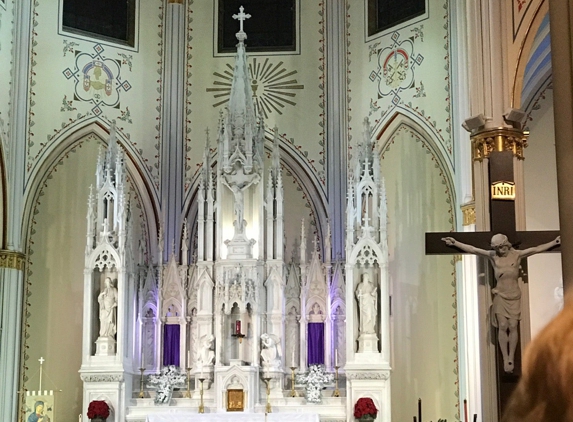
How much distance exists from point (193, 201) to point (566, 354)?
58.1 ft

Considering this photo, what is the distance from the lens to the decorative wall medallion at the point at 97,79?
18188 millimetres

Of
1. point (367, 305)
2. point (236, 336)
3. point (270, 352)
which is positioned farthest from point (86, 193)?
point (367, 305)

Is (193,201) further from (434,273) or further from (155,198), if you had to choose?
(434,273)

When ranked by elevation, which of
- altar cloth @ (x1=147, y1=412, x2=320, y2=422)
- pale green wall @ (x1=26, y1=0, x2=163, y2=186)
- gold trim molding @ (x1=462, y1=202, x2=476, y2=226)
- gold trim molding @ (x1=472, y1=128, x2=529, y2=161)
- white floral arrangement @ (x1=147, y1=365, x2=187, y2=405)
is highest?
pale green wall @ (x1=26, y1=0, x2=163, y2=186)

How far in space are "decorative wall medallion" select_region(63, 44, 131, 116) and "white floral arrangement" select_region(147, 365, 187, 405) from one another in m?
5.58

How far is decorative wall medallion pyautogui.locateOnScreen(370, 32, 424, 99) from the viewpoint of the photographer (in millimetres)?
17781

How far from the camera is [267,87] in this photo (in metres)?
19.2

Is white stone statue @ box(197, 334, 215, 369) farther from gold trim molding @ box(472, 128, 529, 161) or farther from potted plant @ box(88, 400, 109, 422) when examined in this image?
gold trim molding @ box(472, 128, 529, 161)

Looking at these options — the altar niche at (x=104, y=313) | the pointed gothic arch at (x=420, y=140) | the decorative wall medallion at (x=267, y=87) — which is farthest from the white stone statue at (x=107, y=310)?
the pointed gothic arch at (x=420, y=140)

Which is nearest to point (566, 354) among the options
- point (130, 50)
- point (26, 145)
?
point (26, 145)

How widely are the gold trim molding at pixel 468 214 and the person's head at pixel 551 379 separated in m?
14.7

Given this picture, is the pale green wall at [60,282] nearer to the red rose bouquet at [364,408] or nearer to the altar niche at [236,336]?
the altar niche at [236,336]

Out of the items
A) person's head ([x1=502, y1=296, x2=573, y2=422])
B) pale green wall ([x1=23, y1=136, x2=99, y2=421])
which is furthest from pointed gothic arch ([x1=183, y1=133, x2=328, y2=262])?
person's head ([x1=502, y1=296, x2=573, y2=422])

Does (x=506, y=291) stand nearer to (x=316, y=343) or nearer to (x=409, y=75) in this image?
(x=316, y=343)
